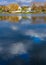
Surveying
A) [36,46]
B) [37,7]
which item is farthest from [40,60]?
[37,7]

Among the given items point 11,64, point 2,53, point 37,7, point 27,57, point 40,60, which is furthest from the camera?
point 37,7

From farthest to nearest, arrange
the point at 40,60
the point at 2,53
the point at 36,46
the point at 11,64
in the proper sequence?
the point at 36,46 < the point at 2,53 < the point at 40,60 < the point at 11,64

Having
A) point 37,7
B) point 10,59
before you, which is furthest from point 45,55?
point 37,7

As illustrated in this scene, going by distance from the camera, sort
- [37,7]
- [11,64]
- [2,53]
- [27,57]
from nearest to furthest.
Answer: [11,64], [27,57], [2,53], [37,7]

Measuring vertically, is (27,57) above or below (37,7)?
above

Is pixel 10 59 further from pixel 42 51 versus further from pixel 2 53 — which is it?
pixel 42 51

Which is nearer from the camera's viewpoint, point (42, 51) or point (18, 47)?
point (42, 51)

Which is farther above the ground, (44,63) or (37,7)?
(44,63)

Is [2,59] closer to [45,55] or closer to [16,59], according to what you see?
[16,59]

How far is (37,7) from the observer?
58906 mm

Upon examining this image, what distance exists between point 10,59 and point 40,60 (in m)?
0.72

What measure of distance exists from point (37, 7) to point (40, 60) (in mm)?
54466

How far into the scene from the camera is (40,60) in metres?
5.08

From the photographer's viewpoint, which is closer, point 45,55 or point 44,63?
point 44,63
